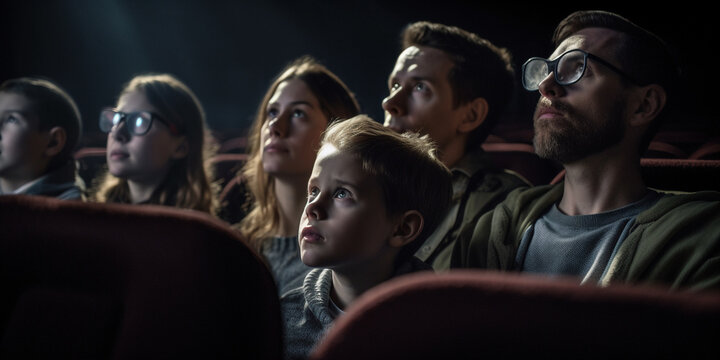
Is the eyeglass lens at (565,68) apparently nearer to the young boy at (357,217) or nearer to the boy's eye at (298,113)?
the young boy at (357,217)

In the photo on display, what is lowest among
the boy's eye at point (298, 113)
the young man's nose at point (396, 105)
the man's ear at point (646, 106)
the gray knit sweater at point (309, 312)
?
the gray knit sweater at point (309, 312)

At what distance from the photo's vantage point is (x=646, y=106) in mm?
781

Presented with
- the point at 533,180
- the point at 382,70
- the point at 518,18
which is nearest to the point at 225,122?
the point at 382,70

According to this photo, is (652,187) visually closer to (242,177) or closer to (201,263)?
(201,263)

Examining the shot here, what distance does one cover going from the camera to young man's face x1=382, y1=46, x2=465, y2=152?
1.05 meters

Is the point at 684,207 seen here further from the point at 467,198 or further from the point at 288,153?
the point at 288,153

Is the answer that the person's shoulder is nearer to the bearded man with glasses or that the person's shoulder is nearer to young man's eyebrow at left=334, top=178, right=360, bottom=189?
the bearded man with glasses

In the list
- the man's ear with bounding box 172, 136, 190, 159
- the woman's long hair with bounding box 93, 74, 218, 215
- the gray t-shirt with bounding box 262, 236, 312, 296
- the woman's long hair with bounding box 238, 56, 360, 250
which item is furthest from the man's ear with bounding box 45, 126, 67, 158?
the gray t-shirt with bounding box 262, 236, 312, 296

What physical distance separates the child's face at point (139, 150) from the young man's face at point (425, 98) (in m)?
0.56

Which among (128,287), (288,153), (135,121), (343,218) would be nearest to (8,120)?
(135,121)

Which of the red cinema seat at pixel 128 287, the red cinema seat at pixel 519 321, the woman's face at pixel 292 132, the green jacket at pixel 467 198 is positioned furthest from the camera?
the woman's face at pixel 292 132

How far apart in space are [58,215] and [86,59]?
144 inches

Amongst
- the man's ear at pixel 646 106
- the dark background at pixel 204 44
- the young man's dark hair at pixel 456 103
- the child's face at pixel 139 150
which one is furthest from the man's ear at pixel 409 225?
the dark background at pixel 204 44

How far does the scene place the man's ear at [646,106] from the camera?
777 millimetres
